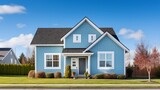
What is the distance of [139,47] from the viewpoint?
42125 millimetres

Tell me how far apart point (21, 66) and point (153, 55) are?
29454mm

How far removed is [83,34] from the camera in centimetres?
4278

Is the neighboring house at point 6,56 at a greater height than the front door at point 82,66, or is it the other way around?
the neighboring house at point 6,56

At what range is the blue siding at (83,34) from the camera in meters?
42.7

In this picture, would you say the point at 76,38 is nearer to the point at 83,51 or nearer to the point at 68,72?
the point at 83,51

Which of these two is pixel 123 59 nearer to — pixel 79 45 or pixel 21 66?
pixel 79 45

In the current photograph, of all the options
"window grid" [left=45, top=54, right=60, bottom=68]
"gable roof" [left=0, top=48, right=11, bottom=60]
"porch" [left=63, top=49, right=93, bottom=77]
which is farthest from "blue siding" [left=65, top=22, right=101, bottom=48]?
"gable roof" [left=0, top=48, right=11, bottom=60]

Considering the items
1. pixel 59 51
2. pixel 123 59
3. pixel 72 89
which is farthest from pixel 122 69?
pixel 72 89

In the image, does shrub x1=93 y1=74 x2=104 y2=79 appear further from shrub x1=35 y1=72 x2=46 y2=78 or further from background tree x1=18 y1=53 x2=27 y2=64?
background tree x1=18 y1=53 x2=27 y2=64

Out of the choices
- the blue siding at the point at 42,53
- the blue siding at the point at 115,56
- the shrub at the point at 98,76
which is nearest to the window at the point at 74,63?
the blue siding at the point at 42,53

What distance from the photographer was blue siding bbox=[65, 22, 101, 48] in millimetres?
42656

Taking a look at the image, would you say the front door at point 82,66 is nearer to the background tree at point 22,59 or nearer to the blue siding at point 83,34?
the blue siding at point 83,34

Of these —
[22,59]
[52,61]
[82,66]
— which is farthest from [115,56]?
[22,59]

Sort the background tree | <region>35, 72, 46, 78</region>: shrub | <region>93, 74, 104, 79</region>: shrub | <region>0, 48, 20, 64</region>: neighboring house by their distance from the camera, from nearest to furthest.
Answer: <region>93, 74, 104, 79</region>: shrub
<region>35, 72, 46, 78</region>: shrub
<region>0, 48, 20, 64</region>: neighboring house
the background tree
